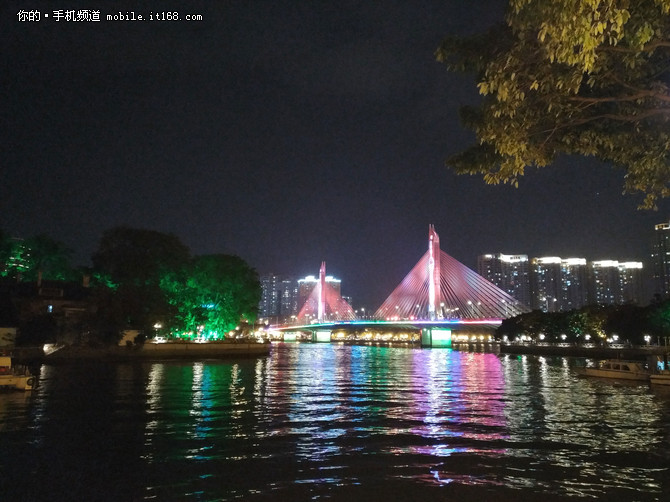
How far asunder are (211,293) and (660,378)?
45.3 metres

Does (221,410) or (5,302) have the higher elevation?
(5,302)

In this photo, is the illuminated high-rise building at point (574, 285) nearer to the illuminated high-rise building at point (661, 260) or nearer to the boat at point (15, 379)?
the illuminated high-rise building at point (661, 260)

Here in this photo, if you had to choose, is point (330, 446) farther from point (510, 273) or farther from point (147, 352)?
point (510, 273)

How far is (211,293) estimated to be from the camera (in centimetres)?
6069

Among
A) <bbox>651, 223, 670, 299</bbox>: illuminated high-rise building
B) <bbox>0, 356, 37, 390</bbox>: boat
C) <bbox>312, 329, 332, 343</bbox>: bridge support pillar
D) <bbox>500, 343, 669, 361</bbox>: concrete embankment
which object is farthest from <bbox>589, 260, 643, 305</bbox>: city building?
<bbox>0, 356, 37, 390</bbox>: boat

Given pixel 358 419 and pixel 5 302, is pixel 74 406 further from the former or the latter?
pixel 5 302

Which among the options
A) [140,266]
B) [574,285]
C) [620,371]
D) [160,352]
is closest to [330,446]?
[620,371]

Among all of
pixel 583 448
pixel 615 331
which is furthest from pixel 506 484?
pixel 615 331

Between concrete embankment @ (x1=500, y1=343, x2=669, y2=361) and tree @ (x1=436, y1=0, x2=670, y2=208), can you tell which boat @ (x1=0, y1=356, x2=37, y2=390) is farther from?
concrete embankment @ (x1=500, y1=343, x2=669, y2=361)

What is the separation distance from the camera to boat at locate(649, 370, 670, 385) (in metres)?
29.2

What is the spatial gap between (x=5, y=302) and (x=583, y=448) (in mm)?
47657

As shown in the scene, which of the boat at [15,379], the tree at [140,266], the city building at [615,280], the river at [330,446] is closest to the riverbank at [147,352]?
the tree at [140,266]

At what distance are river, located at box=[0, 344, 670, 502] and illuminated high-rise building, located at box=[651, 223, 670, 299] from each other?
107 meters

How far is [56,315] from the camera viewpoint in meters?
49.2
